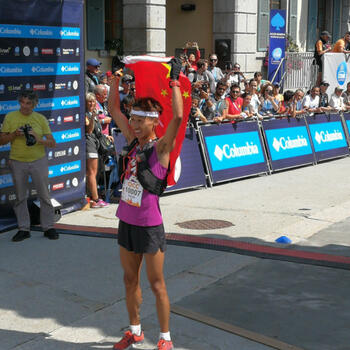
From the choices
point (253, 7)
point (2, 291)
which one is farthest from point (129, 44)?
point (2, 291)

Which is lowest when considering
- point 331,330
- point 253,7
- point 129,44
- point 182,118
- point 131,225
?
point 331,330

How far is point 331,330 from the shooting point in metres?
5.53

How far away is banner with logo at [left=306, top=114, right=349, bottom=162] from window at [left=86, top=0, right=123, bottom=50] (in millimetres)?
6914

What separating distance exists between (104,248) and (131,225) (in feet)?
9.66

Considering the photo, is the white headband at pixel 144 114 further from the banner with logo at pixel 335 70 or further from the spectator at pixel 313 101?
the banner with logo at pixel 335 70

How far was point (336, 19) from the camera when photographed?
29672 mm

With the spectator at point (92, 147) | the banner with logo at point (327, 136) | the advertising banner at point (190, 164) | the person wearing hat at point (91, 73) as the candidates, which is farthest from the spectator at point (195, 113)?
the banner with logo at point (327, 136)

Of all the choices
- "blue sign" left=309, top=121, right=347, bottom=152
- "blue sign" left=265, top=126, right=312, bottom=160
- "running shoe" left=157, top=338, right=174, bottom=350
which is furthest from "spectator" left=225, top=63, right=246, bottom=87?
"running shoe" left=157, top=338, right=174, bottom=350

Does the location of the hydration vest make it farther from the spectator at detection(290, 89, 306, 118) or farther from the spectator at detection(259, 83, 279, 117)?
the spectator at detection(259, 83, 279, 117)

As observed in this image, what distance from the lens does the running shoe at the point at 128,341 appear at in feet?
16.9

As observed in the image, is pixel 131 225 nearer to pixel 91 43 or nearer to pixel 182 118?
pixel 182 118

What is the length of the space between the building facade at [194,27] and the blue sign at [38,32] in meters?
9.05

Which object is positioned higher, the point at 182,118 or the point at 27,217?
the point at 182,118

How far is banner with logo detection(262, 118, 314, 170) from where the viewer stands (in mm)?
13812
